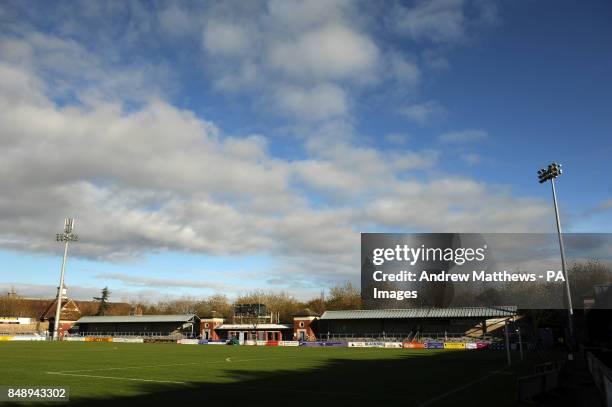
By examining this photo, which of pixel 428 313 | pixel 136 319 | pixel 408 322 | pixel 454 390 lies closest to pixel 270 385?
pixel 454 390

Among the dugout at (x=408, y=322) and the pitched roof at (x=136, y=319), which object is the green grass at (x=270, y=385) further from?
the pitched roof at (x=136, y=319)

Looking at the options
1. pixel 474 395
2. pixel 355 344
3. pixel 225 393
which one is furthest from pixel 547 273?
pixel 225 393

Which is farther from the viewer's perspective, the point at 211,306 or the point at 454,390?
the point at 211,306

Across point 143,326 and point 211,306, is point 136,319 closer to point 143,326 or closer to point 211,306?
point 143,326

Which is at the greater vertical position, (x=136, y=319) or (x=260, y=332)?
(x=136, y=319)

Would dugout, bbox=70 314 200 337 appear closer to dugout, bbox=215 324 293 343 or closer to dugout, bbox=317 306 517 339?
dugout, bbox=215 324 293 343

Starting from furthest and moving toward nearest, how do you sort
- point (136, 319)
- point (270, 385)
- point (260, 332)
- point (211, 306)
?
point (211, 306) < point (136, 319) < point (260, 332) < point (270, 385)

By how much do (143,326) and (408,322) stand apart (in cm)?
6154

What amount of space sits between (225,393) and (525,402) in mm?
10656

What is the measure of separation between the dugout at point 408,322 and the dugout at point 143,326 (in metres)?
31.1

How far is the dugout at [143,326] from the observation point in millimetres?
113812

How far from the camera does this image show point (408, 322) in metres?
92.0

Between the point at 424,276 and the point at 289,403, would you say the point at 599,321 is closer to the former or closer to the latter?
the point at 424,276

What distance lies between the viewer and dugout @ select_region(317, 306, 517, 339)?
282 feet
